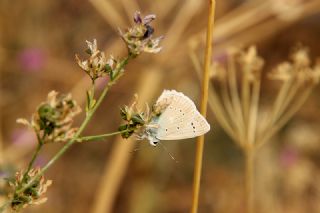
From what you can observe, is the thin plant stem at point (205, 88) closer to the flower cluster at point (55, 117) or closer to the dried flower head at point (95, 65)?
the dried flower head at point (95, 65)

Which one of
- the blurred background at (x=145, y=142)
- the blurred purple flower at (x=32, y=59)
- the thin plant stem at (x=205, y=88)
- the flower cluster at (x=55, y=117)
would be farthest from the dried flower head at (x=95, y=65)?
the blurred purple flower at (x=32, y=59)

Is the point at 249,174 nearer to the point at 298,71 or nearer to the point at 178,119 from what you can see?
the point at 298,71

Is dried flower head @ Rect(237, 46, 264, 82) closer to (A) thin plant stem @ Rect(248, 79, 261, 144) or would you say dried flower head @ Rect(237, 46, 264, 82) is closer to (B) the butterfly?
(A) thin plant stem @ Rect(248, 79, 261, 144)

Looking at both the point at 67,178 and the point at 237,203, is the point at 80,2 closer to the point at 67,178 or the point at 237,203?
the point at 67,178

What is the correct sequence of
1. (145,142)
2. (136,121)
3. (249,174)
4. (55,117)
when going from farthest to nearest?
1. (145,142)
2. (249,174)
3. (136,121)
4. (55,117)

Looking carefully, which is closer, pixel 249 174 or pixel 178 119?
pixel 178 119

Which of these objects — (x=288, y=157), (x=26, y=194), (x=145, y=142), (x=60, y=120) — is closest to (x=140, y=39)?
(x=60, y=120)

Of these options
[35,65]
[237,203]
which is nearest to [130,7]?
[35,65]
